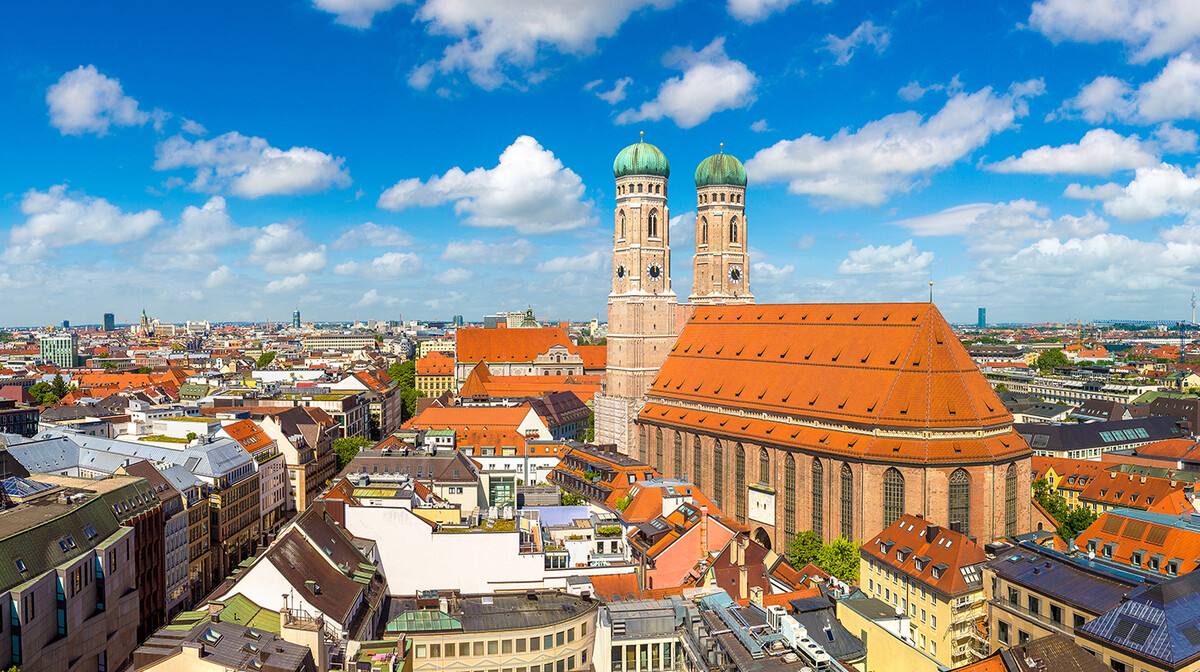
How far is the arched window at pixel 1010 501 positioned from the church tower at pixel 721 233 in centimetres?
4531

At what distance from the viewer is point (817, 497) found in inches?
2938

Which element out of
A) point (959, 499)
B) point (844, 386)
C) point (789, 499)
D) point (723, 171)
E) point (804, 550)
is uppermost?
point (723, 171)

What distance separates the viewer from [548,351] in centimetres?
17388

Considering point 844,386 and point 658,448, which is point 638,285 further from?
point 844,386

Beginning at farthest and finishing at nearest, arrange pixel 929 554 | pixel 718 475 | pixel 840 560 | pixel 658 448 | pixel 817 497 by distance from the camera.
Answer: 1. pixel 658 448
2. pixel 718 475
3. pixel 817 497
4. pixel 840 560
5. pixel 929 554

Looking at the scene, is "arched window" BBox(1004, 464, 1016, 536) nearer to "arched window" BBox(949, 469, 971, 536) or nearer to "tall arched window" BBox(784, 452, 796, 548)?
"arched window" BBox(949, 469, 971, 536)

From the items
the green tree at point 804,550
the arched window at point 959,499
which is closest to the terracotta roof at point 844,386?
the arched window at point 959,499

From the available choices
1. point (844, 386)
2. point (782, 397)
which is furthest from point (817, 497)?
point (782, 397)

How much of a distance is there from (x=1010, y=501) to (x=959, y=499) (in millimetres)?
5330

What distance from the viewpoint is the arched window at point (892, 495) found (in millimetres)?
69312

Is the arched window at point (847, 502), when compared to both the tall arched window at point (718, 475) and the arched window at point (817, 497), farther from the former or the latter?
the tall arched window at point (718, 475)

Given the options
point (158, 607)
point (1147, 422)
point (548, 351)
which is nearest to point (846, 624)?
point (158, 607)

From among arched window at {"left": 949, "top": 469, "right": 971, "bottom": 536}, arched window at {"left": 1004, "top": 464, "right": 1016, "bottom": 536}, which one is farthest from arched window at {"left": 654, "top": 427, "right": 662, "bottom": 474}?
arched window at {"left": 1004, "top": 464, "right": 1016, "bottom": 536}

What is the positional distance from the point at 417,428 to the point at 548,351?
73.9 metres
